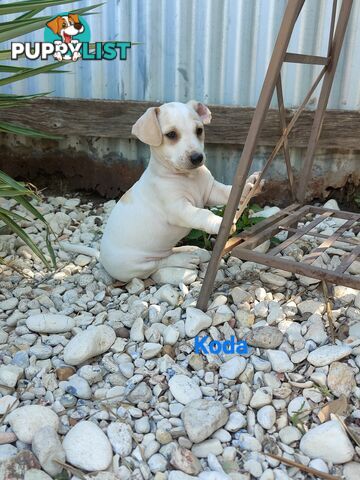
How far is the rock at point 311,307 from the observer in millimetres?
2232

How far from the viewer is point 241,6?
3.27 m

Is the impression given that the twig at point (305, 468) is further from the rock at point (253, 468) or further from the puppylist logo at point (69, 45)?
the puppylist logo at point (69, 45)

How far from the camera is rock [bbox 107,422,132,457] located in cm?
160

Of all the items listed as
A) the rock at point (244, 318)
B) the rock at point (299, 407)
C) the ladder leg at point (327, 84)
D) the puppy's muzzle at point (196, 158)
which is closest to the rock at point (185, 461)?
the rock at point (299, 407)

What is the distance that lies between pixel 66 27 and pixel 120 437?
290 cm

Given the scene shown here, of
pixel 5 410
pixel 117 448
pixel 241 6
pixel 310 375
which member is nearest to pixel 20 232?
pixel 5 410

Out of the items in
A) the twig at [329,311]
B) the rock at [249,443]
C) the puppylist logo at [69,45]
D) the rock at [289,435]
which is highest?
the puppylist logo at [69,45]

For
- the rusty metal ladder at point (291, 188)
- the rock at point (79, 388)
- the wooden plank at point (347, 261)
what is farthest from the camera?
the wooden plank at point (347, 261)

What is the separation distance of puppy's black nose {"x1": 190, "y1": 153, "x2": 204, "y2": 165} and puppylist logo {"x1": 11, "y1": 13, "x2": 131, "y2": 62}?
1543mm

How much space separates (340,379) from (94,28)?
277cm

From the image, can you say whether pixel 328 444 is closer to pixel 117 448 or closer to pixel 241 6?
pixel 117 448

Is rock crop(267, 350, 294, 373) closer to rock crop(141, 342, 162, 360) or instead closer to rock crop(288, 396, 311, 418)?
rock crop(288, 396, 311, 418)

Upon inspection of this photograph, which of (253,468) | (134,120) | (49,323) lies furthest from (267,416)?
(134,120)

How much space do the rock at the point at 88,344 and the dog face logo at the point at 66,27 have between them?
91.2 inches
